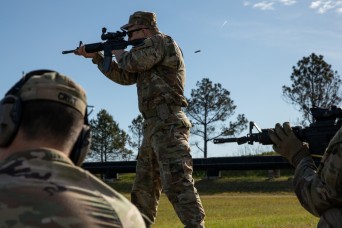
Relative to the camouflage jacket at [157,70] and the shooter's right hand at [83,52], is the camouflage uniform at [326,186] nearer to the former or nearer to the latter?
the camouflage jacket at [157,70]

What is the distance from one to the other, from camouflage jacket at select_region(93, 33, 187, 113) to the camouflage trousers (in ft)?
0.94

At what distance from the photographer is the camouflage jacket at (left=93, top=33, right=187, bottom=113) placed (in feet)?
22.9

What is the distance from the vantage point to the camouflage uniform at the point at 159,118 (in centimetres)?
679

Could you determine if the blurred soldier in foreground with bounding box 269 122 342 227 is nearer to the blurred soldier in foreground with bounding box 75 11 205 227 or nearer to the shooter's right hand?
the blurred soldier in foreground with bounding box 75 11 205 227

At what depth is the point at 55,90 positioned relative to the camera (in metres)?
2.49

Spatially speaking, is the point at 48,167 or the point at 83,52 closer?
the point at 48,167

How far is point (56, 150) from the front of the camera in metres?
2.46

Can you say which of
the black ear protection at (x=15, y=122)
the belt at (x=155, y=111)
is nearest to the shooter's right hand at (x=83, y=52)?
the belt at (x=155, y=111)

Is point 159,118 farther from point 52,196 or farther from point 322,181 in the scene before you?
point 52,196

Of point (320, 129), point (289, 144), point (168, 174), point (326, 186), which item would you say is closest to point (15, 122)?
point (326, 186)

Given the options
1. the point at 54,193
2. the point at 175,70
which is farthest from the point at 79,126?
the point at 175,70

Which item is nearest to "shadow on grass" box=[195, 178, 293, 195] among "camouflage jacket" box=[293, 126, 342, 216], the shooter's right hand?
the shooter's right hand

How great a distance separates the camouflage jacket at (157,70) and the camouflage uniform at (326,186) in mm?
2685

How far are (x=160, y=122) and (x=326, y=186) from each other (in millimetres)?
3015
